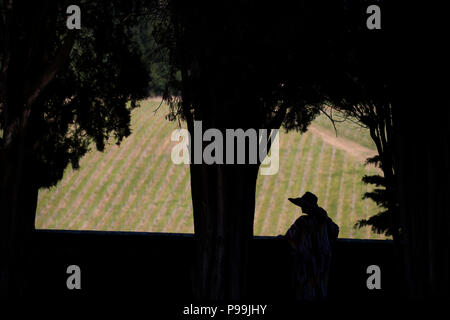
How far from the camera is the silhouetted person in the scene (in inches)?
325

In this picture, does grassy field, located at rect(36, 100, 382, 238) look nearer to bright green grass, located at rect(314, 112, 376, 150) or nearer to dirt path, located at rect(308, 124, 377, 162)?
bright green grass, located at rect(314, 112, 376, 150)

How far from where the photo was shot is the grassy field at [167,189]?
6469 cm

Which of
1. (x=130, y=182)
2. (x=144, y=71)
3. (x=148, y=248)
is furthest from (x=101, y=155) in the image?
(x=148, y=248)

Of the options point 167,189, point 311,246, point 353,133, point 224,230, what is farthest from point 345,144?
point 224,230

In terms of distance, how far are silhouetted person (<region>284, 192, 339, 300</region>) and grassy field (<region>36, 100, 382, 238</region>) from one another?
51916mm

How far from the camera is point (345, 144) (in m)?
78.2

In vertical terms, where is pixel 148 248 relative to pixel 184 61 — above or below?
below

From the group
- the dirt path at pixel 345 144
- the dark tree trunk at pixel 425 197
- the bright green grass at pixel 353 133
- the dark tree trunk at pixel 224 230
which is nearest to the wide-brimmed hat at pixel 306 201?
A: the dark tree trunk at pixel 224 230

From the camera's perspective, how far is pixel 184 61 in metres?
10.0

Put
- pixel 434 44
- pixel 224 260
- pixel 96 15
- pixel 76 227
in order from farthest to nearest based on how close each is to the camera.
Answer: pixel 76 227 → pixel 96 15 → pixel 224 260 → pixel 434 44

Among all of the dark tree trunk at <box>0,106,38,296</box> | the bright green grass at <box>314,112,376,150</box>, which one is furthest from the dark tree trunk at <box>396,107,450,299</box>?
the bright green grass at <box>314,112,376,150</box>

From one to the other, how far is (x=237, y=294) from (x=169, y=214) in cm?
5836

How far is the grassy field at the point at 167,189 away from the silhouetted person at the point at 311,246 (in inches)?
2044
